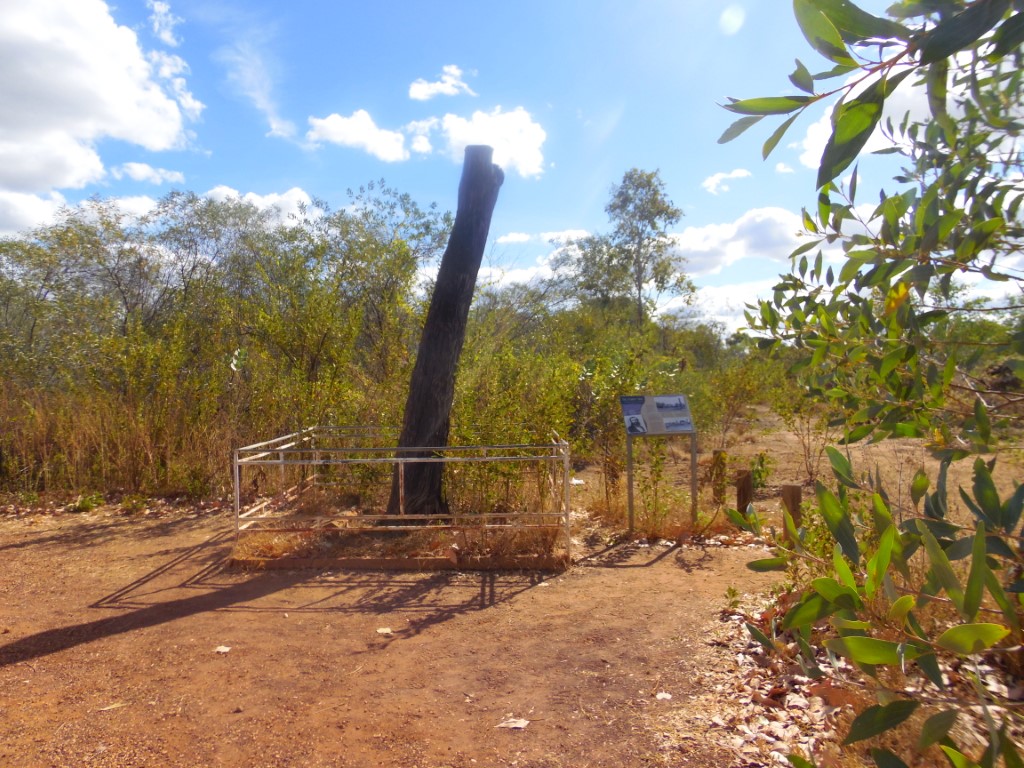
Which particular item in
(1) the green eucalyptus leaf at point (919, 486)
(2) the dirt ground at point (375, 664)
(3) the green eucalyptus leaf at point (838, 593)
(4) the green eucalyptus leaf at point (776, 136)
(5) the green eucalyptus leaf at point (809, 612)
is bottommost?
(2) the dirt ground at point (375, 664)

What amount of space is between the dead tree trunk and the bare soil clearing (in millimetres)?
1375

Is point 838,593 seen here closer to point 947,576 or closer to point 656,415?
point 947,576

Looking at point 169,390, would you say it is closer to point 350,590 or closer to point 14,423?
point 14,423

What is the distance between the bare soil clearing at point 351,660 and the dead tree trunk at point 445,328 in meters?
1.38

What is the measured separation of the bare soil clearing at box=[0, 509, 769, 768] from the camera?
356cm

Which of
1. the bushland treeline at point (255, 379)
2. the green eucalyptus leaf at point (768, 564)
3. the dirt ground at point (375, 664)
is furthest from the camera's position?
the bushland treeline at point (255, 379)

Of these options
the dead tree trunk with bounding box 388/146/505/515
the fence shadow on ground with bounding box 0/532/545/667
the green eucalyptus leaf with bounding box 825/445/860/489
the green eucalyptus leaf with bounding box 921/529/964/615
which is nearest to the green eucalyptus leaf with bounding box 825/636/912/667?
the green eucalyptus leaf with bounding box 921/529/964/615

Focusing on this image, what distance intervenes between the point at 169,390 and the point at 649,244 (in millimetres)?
13675

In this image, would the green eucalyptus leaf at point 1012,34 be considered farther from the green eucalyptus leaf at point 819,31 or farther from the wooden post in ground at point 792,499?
the wooden post in ground at point 792,499

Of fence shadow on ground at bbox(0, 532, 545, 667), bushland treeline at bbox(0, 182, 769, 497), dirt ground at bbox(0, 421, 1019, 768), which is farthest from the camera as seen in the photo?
bushland treeline at bbox(0, 182, 769, 497)

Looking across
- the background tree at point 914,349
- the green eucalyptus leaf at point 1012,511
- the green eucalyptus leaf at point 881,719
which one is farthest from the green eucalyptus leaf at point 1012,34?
the green eucalyptus leaf at point 881,719

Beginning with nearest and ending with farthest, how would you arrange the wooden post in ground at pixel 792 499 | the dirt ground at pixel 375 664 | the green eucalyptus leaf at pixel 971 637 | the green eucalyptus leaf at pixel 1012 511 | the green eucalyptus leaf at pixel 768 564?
the green eucalyptus leaf at pixel 971 637 → the green eucalyptus leaf at pixel 1012 511 → the green eucalyptus leaf at pixel 768 564 → the dirt ground at pixel 375 664 → the wooden post in ground at pixel 792 499

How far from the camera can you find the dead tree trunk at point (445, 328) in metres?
7.55

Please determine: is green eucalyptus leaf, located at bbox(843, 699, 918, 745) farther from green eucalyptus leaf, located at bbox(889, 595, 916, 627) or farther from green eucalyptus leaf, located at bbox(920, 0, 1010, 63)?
green eucalyptus leaf, located at bbox(920, 0, 1010, 63)
